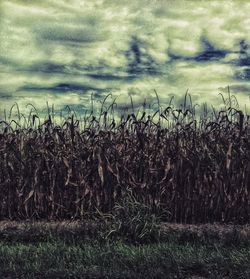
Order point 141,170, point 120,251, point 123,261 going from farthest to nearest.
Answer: point 141,170 → point 120,251 → point 123,261

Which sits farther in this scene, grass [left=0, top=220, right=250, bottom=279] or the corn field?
the corn field

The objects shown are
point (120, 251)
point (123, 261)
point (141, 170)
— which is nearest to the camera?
point (123, 261)

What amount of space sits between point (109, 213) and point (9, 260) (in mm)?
2136

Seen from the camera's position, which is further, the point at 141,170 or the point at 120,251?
the point at 141,170

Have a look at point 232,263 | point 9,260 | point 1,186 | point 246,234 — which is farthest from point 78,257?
point 1,186

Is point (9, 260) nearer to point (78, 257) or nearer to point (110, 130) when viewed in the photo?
point (78, 257)

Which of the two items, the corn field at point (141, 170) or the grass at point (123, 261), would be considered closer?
the grass at point (123, 261)

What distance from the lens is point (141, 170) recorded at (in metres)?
8.59

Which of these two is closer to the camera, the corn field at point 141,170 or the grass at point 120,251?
the grass at point 120,251

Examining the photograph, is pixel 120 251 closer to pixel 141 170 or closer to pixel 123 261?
pixel 123 261

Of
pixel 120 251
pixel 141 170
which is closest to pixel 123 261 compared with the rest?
pixel 120 251

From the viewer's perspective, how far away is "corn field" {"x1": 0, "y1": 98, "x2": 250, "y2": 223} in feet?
28.0

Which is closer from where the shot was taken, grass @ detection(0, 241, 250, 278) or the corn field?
grass @ detection(0, 241, 250, 278)

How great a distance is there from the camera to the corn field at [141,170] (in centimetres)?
855
